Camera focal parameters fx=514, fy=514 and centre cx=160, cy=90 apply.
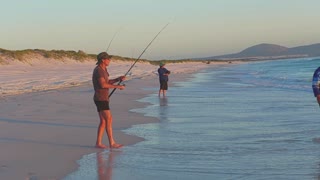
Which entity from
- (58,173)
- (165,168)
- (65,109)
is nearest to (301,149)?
(165,168)

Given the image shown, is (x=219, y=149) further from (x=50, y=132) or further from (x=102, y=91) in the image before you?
(x=50, y=132)

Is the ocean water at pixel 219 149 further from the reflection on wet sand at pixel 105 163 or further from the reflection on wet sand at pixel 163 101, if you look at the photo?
the reflection on wet sand at pixel 163 101

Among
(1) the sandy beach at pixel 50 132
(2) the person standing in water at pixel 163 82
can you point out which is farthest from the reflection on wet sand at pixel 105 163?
(2) the person standing in water at pixel 163 82

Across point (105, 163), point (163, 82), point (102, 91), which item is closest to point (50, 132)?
point (102, 91)

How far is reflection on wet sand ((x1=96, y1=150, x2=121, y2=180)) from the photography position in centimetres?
551

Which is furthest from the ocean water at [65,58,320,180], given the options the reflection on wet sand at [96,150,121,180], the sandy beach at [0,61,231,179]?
the sandy beach at [0,61,231,179]

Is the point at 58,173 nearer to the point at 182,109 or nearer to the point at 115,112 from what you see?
the point at 115,112

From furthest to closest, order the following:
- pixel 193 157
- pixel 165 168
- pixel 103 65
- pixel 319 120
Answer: pixel 319 120
pixel 103 65
pixel 193 157
pixel 165 168

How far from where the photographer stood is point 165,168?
584 cm

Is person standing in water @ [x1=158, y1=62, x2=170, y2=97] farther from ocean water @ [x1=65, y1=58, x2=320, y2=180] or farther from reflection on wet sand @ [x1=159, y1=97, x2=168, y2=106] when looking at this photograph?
ocean water @ [x1=65, y1=58, x2=320, y2=180]

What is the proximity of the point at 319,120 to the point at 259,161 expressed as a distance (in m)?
3.83

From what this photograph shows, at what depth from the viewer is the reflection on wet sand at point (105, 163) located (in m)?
5.51

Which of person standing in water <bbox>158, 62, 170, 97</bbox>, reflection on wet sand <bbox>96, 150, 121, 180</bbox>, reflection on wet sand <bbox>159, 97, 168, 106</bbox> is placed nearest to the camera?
reflection on wet sand <bbox>96, 150, 121, 180</bbox>

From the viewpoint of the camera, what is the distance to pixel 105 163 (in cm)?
619
